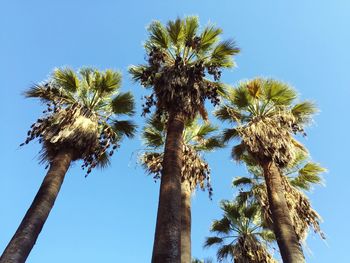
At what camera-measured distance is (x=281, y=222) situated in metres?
10.3

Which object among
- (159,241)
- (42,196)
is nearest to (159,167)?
(42,196)

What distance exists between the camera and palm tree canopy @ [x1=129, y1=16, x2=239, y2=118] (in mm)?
10531

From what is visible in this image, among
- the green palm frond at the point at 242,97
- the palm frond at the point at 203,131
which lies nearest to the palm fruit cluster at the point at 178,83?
the green palm frond at the point at 242,97

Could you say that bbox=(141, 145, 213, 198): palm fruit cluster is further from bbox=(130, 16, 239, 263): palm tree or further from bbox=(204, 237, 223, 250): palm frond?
bbox=(204, 237, 223, 250): palm frond

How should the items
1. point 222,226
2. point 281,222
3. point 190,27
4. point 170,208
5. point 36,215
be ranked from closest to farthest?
1. point 170,208
2. point 36,215
3. point 281,222
4. point 190,27
5. point 222,226

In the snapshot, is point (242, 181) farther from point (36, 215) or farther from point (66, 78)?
point (36, 215)

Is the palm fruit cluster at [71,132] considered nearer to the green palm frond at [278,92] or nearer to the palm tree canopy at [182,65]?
the palm tree canopy at [182,65]

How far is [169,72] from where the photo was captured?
11.0 m

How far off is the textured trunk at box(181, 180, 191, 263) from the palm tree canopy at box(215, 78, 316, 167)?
9.45 feet

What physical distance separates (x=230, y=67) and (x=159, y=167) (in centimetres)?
517

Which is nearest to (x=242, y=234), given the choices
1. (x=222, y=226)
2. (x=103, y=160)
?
(x=222, y=226)

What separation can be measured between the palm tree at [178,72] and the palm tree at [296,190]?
5.03 m

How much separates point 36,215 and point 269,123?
28.9 ft

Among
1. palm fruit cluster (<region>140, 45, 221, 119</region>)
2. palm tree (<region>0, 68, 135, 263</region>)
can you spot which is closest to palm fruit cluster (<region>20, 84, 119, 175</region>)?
palm tree (<region>0, 68, 135, 263</region>)
